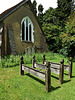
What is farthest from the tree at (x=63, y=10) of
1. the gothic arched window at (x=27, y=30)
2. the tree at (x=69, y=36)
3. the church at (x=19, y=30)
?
the gothic arched window at (x=27, y=30)

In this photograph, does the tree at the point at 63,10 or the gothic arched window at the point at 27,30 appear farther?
the tree at the point at 63,10

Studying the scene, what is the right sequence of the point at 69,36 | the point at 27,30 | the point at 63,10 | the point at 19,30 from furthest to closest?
the point at 63,10 < the point at 27,30 < the point at 19,30 < the point at 69,36

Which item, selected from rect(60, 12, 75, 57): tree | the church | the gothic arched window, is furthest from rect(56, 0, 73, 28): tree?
the gothic arched window

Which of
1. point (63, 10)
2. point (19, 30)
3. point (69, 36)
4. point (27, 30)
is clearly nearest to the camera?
point (69, 36)

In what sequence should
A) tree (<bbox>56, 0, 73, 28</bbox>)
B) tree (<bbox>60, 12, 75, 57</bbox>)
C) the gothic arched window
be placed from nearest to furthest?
tree (<bbox>60, 12, 75, 57</bbox>)
the gothic arched window
tree (<bbox>56, 0, 73, 28</bbox>)

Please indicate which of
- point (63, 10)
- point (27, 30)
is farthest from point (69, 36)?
point (63, 10)

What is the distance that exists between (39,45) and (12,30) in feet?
20.7

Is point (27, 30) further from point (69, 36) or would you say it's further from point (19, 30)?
point (69, 36)

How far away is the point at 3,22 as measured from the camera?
10.5 metres

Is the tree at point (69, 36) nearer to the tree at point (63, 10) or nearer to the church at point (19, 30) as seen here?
the church at point (19, 30)

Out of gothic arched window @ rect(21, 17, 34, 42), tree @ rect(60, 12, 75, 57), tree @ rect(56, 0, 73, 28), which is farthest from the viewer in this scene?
tree @ rect(56, 0, 73, 28)

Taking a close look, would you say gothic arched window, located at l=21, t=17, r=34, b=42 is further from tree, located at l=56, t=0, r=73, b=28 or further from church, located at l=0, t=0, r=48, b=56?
tree, located at l=56, t=0, r=73, b=28

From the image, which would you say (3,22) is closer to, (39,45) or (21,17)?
(21,17)

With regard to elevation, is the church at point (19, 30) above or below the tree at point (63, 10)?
below
